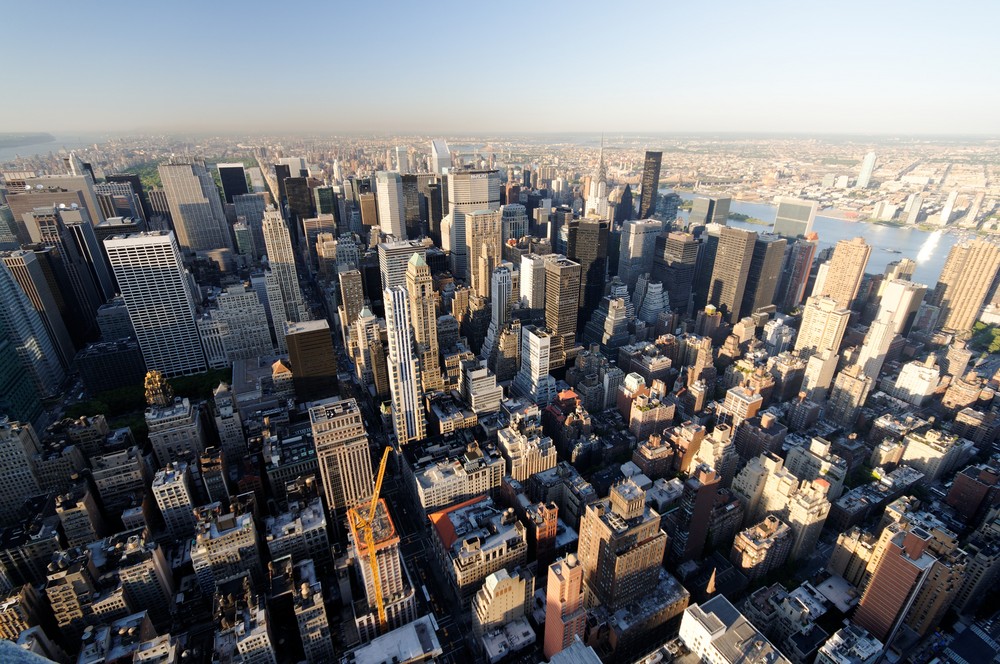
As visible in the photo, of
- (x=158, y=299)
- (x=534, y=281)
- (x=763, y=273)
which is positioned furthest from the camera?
(x=763, y=273)

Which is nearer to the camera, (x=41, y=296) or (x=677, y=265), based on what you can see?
(x=41, y=296)

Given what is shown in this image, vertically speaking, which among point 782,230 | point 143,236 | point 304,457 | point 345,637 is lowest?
point 345,637

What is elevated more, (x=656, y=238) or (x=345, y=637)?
(x=656, y=238)

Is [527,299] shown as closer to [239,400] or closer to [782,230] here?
[239,400]

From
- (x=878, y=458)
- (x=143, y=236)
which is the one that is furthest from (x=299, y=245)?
(x=878, y=458)

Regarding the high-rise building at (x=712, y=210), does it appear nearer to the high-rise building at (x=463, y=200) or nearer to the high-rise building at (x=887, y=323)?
the high-rise building at (x=887, y=323)

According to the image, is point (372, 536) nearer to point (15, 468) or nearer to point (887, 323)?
point (15, 468)

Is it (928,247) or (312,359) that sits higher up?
(928,247)

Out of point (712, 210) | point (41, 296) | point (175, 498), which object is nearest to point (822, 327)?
point (712, 210)
